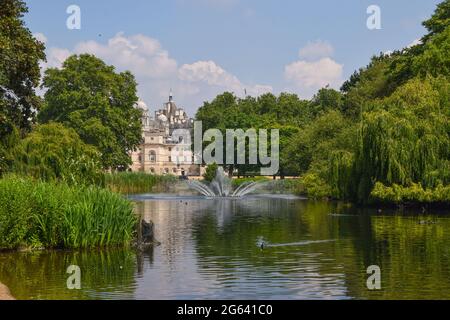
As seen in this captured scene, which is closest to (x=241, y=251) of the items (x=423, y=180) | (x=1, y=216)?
(x=1, y=216)

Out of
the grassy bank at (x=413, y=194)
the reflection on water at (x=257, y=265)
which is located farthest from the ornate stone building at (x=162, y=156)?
the reflection on water at (x=257, y=265)

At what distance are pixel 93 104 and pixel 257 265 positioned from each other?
62991 millimetres

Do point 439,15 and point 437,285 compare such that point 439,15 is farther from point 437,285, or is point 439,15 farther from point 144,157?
point 144,157

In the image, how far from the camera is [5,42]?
88.0ft

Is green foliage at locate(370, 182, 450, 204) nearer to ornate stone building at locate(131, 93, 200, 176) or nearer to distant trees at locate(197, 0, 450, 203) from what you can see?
distant trees at locate(197, 0, 450, 203)

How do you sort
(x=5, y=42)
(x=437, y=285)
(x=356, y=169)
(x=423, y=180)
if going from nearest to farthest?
(x=437, y=285)
(x=5, y=42)
(x=423, y=180)
(x=356, y=169)

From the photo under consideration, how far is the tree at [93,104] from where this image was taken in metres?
79.0

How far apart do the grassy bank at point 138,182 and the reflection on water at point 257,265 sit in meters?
41.8

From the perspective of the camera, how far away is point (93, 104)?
269 feet

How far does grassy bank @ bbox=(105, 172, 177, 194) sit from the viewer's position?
247 feet

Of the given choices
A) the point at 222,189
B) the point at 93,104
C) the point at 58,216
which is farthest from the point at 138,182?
the point at 58,216

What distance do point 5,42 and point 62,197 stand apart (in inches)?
264

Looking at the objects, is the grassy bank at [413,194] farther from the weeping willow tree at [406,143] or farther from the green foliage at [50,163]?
the green foliage at [50,163]

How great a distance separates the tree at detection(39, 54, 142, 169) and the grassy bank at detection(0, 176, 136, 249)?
→ 54.0m
